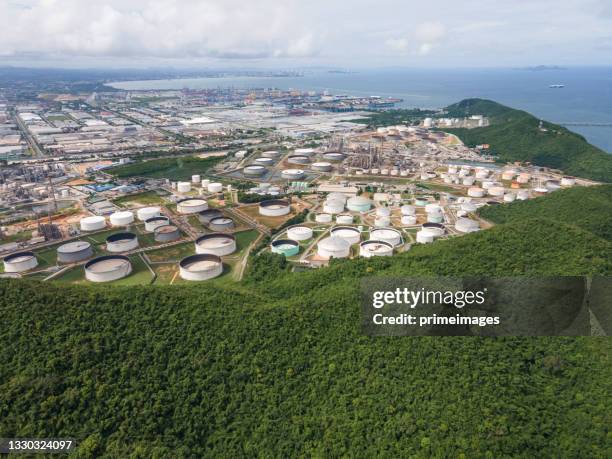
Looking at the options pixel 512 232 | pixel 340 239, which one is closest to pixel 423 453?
pixel 512 232

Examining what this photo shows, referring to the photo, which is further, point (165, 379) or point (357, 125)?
point (357, 125)

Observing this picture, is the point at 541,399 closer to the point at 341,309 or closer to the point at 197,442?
the point at 341,309

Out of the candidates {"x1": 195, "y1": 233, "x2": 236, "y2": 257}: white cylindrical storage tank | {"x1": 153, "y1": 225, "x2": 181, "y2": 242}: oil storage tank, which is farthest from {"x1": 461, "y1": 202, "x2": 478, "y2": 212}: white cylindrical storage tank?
{"x1": 153, "y1": 225, "x2": 181, "y2": 242}: oil storage tank

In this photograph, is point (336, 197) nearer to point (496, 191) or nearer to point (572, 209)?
point (496, 191)

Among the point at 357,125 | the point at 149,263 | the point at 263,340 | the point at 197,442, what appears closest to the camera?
the point at 197,442

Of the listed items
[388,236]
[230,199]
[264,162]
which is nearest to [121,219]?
[230,199]

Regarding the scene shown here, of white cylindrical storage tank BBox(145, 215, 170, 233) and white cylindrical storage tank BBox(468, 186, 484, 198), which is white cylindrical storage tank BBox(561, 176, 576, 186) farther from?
white cylindrical storage tank BBox(145, 215, 170, 233)
